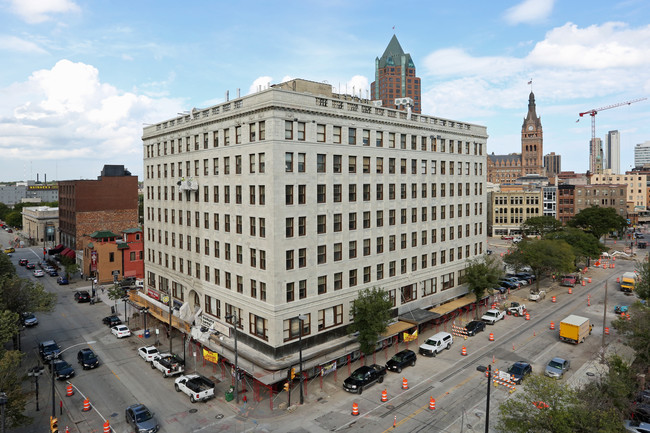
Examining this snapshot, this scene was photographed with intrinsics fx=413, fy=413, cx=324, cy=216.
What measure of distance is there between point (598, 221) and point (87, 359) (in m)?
115

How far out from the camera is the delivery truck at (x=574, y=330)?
42.8 metres

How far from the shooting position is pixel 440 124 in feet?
162

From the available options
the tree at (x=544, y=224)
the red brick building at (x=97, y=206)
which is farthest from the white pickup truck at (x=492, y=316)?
the red brick building at (x=97, y=206)

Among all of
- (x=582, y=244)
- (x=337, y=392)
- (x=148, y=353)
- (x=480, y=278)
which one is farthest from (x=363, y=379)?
(x=582, y=244)

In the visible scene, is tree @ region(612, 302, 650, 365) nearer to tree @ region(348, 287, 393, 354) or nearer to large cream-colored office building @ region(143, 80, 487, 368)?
tree @ region(348, 287, 393, 354)

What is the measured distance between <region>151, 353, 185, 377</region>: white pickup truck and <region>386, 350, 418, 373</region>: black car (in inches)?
729

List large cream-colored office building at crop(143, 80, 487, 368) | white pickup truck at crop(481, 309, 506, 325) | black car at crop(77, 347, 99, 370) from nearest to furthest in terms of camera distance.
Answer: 1. large cream-colored office building at crop(143, 80, 487, 368)
2. black car at crop(77, 347, 99, 370)
3. white pickup truck at crop(481, 309, 506, 325)

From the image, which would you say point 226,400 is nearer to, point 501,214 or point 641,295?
point 641,295

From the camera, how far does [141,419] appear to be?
90.5 ft

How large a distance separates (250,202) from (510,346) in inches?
1196

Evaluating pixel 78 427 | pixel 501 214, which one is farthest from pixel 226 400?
pixel 501 214

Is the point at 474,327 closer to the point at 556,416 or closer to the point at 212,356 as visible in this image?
the point at 556,416

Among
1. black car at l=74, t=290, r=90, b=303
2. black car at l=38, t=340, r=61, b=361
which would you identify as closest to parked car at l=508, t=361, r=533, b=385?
black car at l=38, t=340, r=61, b=361

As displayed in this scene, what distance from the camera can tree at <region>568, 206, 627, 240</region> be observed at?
105 meters
